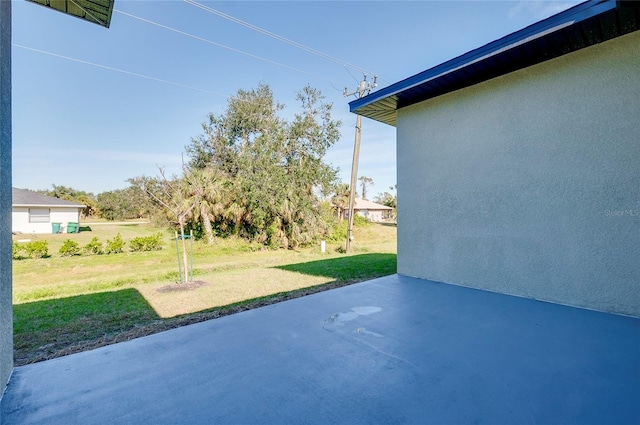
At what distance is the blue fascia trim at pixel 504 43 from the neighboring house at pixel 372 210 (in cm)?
2589

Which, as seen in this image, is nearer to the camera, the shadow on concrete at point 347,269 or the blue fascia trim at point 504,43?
the blue fascia trim at point 504,43

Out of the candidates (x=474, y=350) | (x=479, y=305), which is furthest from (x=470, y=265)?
(x=474, y=350)

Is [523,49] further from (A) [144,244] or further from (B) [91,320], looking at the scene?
(A) [144,244]

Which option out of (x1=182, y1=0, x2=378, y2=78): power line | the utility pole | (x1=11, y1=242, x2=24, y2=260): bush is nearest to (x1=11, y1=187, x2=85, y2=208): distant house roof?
(x1=11, y1=242, x2=24, y2=260): bush

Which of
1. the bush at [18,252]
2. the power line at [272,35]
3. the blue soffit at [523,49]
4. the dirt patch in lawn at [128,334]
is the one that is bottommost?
the dirt patch in lawn at [128,334]

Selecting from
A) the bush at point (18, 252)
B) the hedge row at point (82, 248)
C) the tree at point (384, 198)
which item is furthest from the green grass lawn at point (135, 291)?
the tree at point (384, 198)

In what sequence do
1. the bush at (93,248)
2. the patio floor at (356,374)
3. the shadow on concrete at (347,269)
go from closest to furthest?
1. the patio floor at (356,374)
2. the shadow on concrete at (347,269)
3. the bush at (93,248)

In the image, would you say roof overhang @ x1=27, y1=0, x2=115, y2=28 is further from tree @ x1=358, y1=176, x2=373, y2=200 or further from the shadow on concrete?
tree @ x1=358, y1=176, x2=373, y2=200

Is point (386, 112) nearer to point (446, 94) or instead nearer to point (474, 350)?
point (446, 94)

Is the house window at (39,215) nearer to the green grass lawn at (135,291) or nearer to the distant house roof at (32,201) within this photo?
the distant house roof at (32,201)

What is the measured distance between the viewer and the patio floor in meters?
1.76

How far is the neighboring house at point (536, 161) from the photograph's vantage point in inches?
129

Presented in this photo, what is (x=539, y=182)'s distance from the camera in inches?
154

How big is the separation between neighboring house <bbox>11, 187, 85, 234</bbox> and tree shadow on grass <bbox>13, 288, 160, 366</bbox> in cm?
1899
